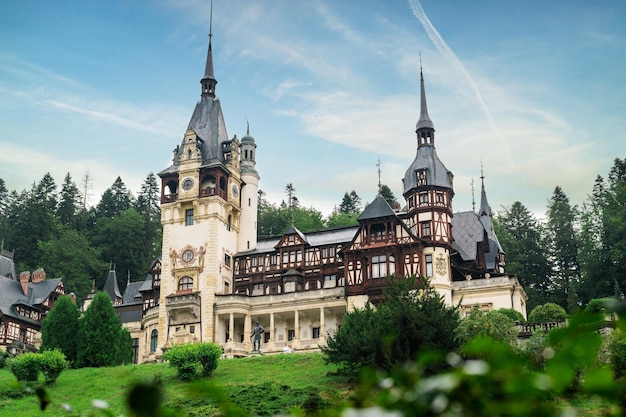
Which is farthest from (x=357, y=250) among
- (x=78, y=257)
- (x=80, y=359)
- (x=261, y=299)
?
(x=78, y=257)

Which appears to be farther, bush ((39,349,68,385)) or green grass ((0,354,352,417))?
bush ((39,349,68,385))

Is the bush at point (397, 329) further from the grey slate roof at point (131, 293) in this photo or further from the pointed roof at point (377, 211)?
the grey slate roof at point (131, 293)

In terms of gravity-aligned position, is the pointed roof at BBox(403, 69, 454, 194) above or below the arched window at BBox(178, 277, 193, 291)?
above

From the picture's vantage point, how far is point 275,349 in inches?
2306

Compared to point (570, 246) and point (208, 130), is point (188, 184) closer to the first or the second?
point (208, 130)

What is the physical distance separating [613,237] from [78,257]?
59054mm

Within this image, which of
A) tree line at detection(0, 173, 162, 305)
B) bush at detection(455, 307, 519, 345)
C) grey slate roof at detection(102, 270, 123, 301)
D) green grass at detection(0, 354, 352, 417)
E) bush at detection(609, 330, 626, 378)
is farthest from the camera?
tree line at detection(0, 173, 162, 305)

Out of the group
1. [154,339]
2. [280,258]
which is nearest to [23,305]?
[154,339]


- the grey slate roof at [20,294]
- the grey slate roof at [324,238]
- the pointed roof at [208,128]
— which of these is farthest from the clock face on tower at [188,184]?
the grey slate roof at [20,294]

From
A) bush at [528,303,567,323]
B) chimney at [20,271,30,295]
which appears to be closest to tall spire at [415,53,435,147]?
bush at [528,303,567,323]

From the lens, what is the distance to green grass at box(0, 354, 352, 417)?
101 feet

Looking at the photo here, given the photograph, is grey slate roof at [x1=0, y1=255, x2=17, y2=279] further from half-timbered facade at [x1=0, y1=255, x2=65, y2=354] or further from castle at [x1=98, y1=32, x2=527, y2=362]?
castle at [x1=98, y1=32, x2=527, y2=362]

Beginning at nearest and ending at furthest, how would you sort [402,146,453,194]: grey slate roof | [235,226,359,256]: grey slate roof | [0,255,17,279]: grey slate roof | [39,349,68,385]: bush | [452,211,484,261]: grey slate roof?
1. [39,349,68,385]: bush
2. [402,146,453,194]: grey slate roof
3. [452,211,484,261]: grey slate roof
4. [235,226,359,256]: grey slate roof
5. [0,255,17,279]: grey slate roof

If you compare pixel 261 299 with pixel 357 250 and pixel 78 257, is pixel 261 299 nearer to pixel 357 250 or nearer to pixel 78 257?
pixel 357 250
